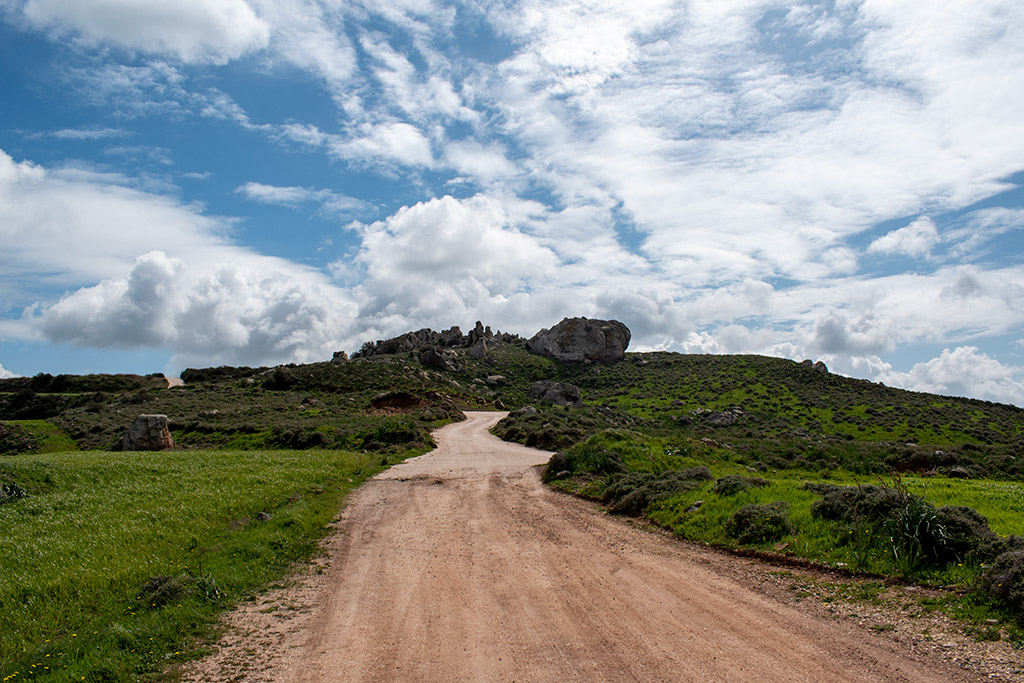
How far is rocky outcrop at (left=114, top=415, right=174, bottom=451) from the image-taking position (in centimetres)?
3900

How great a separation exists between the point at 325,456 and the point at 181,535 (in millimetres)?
17582

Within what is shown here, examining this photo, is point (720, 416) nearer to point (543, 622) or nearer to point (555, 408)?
point (555, 408)

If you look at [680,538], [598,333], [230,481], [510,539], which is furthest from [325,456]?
[598,333]

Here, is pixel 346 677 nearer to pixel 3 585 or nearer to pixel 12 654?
pixel 12 654

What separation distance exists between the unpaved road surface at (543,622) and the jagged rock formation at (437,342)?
85.1 metres

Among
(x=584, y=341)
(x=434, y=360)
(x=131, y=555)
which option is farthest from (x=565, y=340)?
(x=131, y=555)

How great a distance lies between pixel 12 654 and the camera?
25.9ft

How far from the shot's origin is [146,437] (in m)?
39.2

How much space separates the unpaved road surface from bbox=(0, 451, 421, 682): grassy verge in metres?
1.23

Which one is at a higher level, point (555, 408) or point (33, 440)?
point (555, 408)

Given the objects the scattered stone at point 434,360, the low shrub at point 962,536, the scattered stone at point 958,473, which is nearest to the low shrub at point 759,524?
the low shrub at point 962,536

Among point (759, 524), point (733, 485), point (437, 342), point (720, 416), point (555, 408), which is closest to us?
point (759, 524)

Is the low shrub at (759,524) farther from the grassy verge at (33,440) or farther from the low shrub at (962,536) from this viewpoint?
the grassy verge at (33,440)

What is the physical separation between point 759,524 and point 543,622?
6.70 metres
